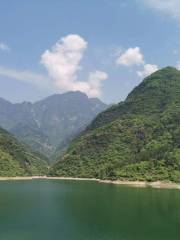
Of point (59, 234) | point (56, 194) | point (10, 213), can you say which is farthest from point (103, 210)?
point (56, 194)

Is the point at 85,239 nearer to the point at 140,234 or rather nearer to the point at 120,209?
the point at 140,234

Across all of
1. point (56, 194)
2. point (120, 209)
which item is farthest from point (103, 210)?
point (56, 194)

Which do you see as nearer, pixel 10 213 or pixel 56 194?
pixel 10 213

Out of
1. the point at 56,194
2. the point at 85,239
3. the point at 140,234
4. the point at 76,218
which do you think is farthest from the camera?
the point at 56,194

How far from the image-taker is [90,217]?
96.6 metres

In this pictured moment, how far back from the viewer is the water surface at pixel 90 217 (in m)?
77.6

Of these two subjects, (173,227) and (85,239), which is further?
(173,227)

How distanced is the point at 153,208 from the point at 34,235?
43209 mm

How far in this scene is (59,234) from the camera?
78.8 m

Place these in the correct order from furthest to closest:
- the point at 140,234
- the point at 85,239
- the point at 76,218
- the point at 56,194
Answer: the point at 56,194 < the point at 76,218 < the point at 140,234 < the point at 85,239

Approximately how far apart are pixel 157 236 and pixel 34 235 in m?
22.0

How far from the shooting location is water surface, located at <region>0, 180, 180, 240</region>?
77.6 metres

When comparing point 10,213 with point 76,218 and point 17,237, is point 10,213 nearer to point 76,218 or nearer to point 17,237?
point 76,218

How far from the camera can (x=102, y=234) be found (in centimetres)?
7756
